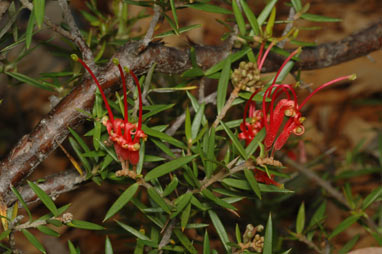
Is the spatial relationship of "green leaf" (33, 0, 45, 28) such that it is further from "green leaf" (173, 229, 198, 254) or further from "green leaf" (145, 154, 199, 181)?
"green leaf" (173, 229, 198, 254)

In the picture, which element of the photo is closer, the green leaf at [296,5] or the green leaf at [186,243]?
the green leaf at [186,243]

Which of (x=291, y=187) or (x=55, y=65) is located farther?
(x=55, y=65)

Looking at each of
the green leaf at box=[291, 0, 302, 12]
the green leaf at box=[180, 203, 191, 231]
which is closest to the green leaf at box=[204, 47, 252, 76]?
the green leaf at box=[291, 0, 302, 12]

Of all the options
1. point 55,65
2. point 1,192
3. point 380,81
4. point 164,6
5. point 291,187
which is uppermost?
point 164,6

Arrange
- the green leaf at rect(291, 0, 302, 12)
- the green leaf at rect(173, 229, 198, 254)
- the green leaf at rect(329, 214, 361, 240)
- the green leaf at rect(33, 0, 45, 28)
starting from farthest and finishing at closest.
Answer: the green leaf at rect(329, 214, 361, 240) < the green leaf at rect(291, 0, 302, 12) < the green leaf at rect(173, 229, 198, 254) < the green leaf at rect(33, 0, 45, 28)

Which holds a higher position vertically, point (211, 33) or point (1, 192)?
point (1, 192)

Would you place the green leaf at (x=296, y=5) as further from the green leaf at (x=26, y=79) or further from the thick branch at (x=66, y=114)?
the green leaf at (x=26, y=79)

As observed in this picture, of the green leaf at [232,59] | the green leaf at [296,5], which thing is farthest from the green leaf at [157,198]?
the green leaf at [296,5]

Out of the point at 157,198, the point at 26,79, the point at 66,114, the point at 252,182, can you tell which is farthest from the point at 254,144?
the point at 26,79

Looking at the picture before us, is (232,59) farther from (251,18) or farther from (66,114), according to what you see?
(66,114)

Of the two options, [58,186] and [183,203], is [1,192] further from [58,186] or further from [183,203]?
[183,203]

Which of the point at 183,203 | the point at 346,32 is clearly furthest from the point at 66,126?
the point at 346,32
